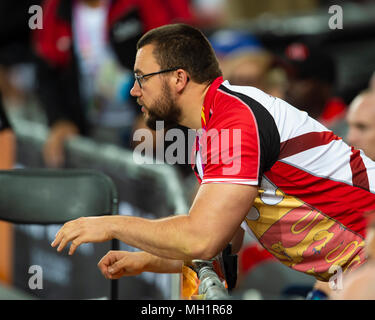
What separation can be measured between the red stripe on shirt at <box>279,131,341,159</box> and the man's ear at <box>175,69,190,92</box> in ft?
1.40

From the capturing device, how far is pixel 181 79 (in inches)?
90.4

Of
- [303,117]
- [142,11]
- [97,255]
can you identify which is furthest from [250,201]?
[142,11]

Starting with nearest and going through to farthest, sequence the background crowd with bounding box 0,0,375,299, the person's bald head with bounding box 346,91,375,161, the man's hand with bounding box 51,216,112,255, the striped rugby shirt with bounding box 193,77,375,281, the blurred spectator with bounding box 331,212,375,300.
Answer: the blurred spectator with bounding box 331,212,375,300 < the man's hand with bounding box 51,216,112,255 < the striped rugby shirt with bounding box 193,77,375,281 < the person's bald head with bounding box 346,91,375,161 < the background crowd with bounding box 0,0,375,299

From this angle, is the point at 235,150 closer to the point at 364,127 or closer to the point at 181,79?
the point at 181,79

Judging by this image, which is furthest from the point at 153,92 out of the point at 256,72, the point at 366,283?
the point at 256,72

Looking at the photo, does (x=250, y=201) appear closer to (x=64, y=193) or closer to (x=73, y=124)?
(x=64, y=193)

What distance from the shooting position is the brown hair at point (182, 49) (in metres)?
2.27

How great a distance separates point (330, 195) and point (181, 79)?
0.67 m

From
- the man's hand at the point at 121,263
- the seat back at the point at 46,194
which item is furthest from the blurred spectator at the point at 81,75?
the man's hand at the point at 121,263

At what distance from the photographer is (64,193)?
10.5 ft

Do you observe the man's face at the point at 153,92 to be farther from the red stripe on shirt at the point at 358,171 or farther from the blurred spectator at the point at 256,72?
the blurred spectator at the point at 256,72

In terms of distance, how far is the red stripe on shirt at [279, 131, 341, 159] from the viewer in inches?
85.4

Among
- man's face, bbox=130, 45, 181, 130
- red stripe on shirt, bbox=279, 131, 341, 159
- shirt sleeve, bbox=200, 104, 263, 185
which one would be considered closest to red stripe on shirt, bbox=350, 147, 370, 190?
red stripe on shirt, bbox=279, 131, 341, 159

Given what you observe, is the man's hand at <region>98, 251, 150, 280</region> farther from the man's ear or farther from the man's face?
the man's ear
